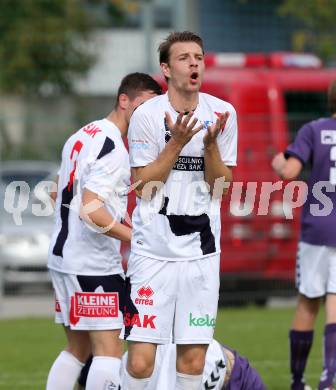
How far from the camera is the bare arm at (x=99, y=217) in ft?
25.6

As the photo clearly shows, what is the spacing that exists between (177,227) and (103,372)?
123 centimetres

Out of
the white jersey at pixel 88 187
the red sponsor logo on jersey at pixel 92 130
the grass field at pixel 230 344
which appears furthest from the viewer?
the grass field at pixel 230 344

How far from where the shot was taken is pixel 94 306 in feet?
26.3

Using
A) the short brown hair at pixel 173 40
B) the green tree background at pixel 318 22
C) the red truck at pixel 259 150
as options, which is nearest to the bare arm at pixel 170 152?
the short brown hair at pixel 173 40

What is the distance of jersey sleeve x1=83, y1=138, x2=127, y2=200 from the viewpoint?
7852mm

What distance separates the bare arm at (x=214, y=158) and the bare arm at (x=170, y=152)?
0.08 m

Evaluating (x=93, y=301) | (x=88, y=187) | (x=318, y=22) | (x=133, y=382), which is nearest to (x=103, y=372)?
(x=93, y=301)

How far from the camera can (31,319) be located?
15781mm

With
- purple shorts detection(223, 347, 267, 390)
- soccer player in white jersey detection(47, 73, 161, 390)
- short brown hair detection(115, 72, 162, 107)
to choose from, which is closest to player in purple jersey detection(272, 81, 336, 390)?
purple shorts detection(223, 347, 267, 390)

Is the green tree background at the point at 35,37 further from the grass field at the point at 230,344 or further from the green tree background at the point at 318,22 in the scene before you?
the grass field at the point at 230,344

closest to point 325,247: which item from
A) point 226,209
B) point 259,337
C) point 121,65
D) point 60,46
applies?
point 259,337

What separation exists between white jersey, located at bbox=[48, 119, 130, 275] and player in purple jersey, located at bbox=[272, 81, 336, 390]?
1.46 m

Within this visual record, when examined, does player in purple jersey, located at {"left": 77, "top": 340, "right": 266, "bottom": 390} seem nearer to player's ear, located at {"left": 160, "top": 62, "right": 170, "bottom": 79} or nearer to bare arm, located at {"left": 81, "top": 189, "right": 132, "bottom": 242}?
bare arm, located at {"left": 81, "top": 189, "right": 132, "bottom": 242}

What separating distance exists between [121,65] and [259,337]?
72.5 feet
